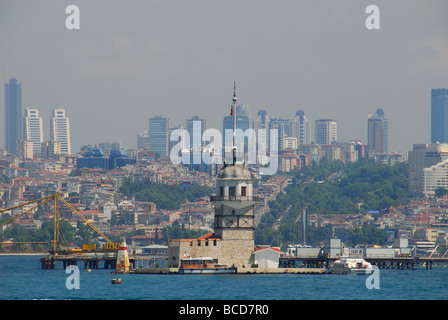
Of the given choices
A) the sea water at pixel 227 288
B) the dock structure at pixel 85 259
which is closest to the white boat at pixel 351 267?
the sea water at pixel 227 288

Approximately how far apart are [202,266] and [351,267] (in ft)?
47.5

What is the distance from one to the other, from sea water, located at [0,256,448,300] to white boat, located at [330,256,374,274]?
416cm

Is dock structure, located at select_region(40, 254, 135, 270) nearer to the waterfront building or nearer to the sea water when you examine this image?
the sea water

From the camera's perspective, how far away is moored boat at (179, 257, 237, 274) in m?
77.9

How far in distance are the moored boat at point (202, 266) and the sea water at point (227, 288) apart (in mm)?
2040

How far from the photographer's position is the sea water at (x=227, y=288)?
60.8m

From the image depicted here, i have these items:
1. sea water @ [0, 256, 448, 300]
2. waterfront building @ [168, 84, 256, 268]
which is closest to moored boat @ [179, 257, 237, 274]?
waterfront building @ [168, 84, 256, 268]

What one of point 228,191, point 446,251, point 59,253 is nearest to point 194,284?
point 228,191

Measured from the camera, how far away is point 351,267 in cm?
8756

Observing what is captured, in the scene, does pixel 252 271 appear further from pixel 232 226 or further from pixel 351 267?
pixel 351 267

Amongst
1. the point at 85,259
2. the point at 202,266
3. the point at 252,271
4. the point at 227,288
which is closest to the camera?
the point at 227,288

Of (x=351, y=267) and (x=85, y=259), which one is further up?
(x=351, y=267)

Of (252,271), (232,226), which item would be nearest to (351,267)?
(252,271)

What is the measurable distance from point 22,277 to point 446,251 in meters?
89.6
